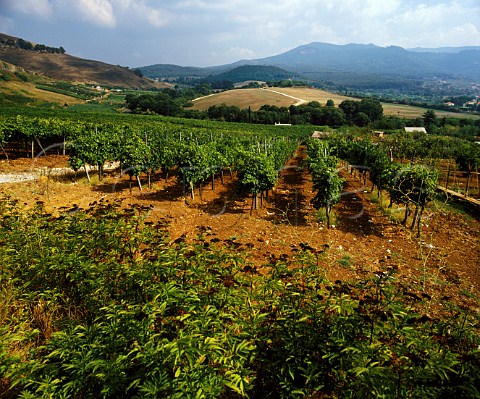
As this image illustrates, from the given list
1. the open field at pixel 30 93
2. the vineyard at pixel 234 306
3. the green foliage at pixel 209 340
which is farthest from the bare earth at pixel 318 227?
the open field at pixel 30 93

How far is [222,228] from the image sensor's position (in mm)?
12680

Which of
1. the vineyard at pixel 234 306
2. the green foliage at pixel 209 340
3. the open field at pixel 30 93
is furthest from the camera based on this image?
the open field at pixel 30 93

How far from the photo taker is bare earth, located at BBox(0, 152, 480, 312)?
9258mm

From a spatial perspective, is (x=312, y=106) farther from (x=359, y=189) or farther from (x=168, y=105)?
(x=359, y=189)

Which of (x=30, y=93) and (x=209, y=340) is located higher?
(x=30, y=93)

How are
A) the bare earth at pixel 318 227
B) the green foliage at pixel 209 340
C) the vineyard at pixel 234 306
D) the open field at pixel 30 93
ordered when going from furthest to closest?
the open field at pixel 30 93
the bare earth at pixel 318 227
the vineyard at pixel 234 306
the green foliage at pixel 209 340

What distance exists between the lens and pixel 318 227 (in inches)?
531

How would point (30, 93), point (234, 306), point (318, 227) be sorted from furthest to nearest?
1. point (30, 93)
2. point (318, 227)
3. point (234, 306)

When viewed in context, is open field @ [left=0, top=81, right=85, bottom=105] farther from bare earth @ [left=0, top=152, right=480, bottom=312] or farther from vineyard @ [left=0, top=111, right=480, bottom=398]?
vineyard @ [left=0, top=111, right=480, bottom=398]

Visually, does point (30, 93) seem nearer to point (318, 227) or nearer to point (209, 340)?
point (318, 227)

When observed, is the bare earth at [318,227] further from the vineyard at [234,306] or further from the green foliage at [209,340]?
the green foliage at [209,340]

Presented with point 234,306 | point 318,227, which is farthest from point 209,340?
point 318,227

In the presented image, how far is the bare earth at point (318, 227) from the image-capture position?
364 inches

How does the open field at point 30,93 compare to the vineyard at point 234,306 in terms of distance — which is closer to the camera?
the vineyard at point 234,306
